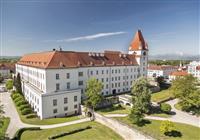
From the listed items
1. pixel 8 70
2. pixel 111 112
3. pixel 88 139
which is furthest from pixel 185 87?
pixel 8 70

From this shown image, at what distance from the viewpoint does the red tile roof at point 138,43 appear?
193 feet

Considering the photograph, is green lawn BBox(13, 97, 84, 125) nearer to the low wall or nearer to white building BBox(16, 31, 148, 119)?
white building BBox(16, 31, 148, 119)

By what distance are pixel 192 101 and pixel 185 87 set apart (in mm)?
4140

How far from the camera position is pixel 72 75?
40438mm

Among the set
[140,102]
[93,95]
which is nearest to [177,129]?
[140,102]

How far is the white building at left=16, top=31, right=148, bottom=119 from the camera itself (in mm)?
36094

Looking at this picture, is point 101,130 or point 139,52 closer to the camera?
point 101,130

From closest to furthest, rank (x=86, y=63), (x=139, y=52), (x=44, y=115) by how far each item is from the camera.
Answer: (x=44, y=115)
(x=86, y=63)
(x=139, y=52)

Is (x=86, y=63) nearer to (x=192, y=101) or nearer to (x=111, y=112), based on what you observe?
(x=111, y=112)

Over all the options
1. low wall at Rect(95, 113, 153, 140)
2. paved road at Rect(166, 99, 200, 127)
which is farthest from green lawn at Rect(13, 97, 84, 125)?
paved road at Rect(166, 99, 200, 127)

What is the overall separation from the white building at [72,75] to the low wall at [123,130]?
991 cm

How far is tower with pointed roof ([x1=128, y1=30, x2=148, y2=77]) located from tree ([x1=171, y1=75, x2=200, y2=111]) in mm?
18744

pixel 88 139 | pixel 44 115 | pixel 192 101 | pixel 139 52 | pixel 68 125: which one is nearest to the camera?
pixel 88 139

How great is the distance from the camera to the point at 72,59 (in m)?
43.1
